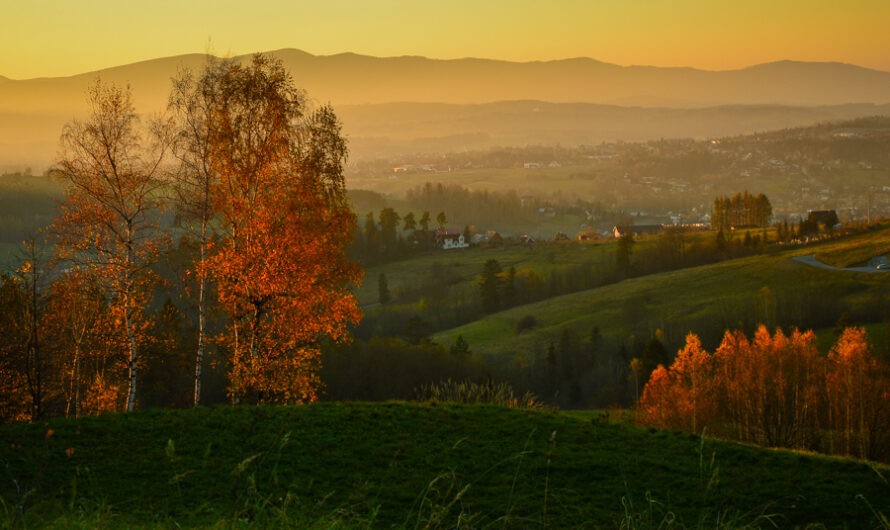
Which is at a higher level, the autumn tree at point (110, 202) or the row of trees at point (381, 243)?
the autumn tree at point (110, 202)

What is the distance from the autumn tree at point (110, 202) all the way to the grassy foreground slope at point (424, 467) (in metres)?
7.72

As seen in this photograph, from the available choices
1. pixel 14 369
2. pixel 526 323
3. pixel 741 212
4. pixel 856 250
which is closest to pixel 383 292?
pixel 526 323

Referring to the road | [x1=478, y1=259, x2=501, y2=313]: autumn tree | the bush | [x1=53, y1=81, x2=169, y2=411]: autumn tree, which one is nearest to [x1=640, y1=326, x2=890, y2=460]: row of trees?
[x1=53, y1=81, x2=169, y2=411]: autumn tree

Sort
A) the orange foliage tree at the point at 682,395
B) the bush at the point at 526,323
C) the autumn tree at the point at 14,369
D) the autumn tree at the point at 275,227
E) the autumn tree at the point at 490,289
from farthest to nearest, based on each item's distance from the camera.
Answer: the autumn tree at the point at 490,289, the bush at the point at 526,323, the orange foliage tree at the point at 682,395, the autumn tree at the point at 14,369, the autumn tree at the point at 275,227

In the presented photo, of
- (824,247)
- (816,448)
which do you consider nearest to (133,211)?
(816,448)

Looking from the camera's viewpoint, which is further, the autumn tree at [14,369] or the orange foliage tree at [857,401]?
the orange foliage tree at [857,401]

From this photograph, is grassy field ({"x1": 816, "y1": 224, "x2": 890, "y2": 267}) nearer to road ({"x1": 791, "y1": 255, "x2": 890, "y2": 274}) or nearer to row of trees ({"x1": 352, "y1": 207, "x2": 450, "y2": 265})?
road ({"x1": 791, "y1": 255, "x2": 890, "y2": 274})

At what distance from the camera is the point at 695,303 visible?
396ft

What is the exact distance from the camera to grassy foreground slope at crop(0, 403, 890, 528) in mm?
14992

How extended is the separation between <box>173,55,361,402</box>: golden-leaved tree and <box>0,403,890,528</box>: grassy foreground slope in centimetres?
481

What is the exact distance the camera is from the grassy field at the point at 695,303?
106688 mm

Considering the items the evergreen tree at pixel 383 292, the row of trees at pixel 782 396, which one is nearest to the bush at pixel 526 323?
the evergreen tree at pixel 383 292

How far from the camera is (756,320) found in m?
105

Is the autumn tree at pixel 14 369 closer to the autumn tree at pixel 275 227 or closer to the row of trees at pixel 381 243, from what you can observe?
the autumn tree at pixel 275 227
